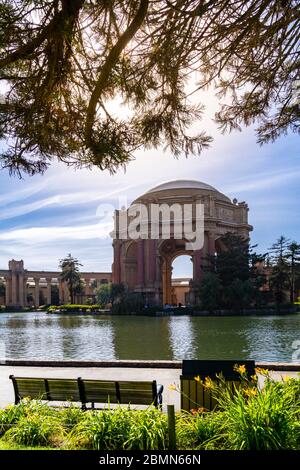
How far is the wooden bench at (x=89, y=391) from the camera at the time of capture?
5703 mm

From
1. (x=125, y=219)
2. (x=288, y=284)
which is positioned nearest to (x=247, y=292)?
(x=288, y=284)

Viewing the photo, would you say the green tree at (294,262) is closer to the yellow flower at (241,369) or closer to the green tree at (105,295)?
the green tree at (105,295)

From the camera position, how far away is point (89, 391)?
6.00 metres

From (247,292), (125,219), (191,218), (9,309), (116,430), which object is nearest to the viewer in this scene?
(116,430)

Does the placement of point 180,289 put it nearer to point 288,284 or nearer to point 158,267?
point 158,267

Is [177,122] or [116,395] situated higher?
[177,122]

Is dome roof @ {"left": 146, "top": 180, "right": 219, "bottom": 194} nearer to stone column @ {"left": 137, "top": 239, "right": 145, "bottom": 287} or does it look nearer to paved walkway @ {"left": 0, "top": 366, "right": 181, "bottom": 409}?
stone column @ {"left": 137, "top": 239, "right": 145, "bottom": 287}

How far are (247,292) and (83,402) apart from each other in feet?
138

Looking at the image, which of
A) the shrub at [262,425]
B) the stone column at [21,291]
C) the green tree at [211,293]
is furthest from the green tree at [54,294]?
the shrub at [262,425]

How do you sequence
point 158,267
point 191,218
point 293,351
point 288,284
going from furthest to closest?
point 158,267 < point 191,218 < point 288,284 < point 293,351

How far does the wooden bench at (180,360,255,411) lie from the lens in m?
5.20

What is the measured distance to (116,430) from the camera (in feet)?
14.0

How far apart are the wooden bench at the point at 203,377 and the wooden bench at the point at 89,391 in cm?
46

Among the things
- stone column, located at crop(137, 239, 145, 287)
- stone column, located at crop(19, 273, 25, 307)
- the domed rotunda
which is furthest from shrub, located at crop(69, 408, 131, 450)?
stone column, located at crop(19, 273, 25, 307)
